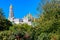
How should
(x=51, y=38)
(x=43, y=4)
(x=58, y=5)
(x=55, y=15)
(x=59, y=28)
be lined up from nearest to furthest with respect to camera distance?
1. (x=51, y=38)
2. (x=59, y=28)
3. (x=55, y=15)
4. (x=58, y=5)
5. (x=43, y=4)

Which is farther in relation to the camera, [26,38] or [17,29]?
[17,29]

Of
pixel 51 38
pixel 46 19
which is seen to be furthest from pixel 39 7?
pixel 51 38

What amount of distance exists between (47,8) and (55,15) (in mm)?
3210

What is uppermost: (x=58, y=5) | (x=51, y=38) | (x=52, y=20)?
(x=58, y=5)

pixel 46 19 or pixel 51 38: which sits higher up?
pixel 46 19

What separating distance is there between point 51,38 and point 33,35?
3007mm

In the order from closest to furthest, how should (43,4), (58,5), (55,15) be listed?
(55,15) < (58,5) < (43,4)

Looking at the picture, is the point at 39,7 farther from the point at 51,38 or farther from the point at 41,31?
the point at 51,38

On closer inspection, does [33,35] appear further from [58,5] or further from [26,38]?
[58,5]

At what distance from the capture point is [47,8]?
31.6 m

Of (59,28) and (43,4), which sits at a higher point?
(43,4)

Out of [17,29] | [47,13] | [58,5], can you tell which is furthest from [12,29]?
[58,5]

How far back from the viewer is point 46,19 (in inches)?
1160

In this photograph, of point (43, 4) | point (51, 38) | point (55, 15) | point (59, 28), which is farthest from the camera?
point (43, 4)
